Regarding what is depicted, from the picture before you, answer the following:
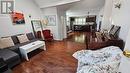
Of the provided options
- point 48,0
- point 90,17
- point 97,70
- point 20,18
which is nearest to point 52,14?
point 48,0

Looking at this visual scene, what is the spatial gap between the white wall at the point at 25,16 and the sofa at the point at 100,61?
351 centimetres

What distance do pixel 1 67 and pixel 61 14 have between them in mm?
5264

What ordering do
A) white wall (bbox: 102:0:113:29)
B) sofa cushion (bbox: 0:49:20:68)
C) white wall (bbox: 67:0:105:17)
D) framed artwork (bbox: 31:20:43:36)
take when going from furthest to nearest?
white wall (bbox: 67:0:105:17), framed artwork (bbox: 31:20:43:36), white wall (bbox: 102:0:113:29), sofa cushion (bbox: 0:49:20:68)

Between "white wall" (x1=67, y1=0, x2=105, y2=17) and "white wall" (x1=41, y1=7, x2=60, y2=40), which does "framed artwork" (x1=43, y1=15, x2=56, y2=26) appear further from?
"white wall" (x1=67, y1=0, x2=105, y2=17)

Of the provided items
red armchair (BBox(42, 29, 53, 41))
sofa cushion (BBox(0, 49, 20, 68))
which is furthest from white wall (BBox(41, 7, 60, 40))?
sofa cushion (BBox(0, 49, 20, 68))

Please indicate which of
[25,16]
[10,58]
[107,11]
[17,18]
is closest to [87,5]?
[107,11]

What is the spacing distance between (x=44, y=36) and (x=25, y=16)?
1.65 metres

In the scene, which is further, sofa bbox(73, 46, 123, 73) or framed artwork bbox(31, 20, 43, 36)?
framed artwork bbox(31, 20, 43, 36)

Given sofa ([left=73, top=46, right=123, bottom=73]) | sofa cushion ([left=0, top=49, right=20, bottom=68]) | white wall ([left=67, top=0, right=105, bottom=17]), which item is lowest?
sofa cushion ([left=0, top=49, right=20, bottom=68])

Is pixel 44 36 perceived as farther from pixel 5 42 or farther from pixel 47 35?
pixel 5 42

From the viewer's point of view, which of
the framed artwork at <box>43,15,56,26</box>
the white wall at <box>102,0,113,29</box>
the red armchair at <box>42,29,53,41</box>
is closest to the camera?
the white wall at <box>102,0,113,29</box>

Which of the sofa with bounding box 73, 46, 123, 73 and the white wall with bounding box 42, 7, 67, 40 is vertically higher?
the white wall with bounding box 42, 7, 67, 40

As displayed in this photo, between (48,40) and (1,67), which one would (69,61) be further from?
(48,40)

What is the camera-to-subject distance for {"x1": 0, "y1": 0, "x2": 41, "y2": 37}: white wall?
158 inches
